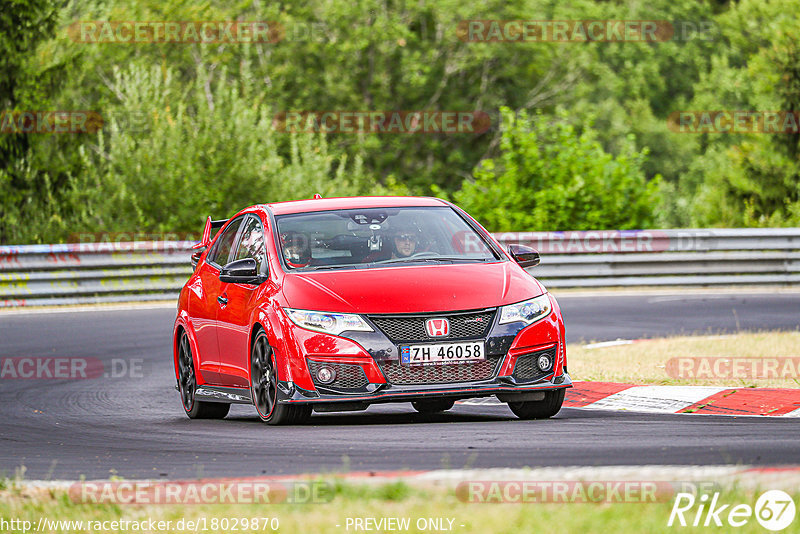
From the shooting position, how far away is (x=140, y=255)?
2244 cm

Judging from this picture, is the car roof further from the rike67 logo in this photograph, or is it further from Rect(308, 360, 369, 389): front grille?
the rike67 logo

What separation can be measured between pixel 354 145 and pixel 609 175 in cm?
2729

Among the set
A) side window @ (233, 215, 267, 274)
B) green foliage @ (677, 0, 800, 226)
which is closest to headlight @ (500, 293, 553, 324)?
side window @ (233, 215, 267, 274)

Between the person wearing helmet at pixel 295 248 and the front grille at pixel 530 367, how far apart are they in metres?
1.63

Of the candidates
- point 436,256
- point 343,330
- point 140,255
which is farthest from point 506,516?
point 140,255

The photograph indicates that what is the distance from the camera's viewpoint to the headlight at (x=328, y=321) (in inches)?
338

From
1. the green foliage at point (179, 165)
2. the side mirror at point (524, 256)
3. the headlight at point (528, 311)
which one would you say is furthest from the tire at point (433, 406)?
the green foliage at point (179, 165)

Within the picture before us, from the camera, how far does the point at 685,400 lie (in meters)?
9.99

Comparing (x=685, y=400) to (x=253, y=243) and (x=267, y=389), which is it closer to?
(x=267, y=389)

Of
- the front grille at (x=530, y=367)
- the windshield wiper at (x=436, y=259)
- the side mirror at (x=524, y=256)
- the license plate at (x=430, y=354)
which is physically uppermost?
the windshield wiper at (x=436, y=259)

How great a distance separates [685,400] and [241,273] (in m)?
3.29

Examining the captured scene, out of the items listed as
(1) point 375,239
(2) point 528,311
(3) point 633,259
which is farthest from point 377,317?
(3) point 633,259

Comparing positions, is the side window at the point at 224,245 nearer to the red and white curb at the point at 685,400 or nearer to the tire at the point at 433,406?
the tire at the point at 433,406

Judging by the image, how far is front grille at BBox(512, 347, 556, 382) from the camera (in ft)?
29.0
